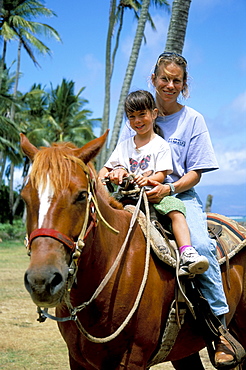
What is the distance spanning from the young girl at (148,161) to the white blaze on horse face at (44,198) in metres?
1.13

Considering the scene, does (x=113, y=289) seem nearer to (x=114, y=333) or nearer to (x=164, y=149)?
(x=114, y=333)

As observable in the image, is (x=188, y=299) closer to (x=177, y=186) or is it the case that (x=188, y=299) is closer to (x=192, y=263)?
(x=192, y=263)

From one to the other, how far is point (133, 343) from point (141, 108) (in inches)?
73.0

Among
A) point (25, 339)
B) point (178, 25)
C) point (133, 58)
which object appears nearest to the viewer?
point (25, 339)

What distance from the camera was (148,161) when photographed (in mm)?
3736

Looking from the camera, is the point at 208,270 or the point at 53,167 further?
the point at 208,270

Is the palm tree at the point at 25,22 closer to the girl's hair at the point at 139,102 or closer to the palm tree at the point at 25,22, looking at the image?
the palm tree at the point at 25,22

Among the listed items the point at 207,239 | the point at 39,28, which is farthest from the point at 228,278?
the point at 39,28

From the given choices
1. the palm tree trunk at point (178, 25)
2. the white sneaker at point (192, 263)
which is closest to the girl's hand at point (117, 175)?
the white sneaker at point (192, 263)

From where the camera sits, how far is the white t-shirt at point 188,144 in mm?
3998

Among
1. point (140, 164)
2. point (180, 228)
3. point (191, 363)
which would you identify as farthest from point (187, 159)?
point (191, 363)

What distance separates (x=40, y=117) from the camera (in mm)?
45562

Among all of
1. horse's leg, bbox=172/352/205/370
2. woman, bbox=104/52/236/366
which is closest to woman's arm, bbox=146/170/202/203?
woman, bbox=104/52/236/366

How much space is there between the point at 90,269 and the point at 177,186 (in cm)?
117
